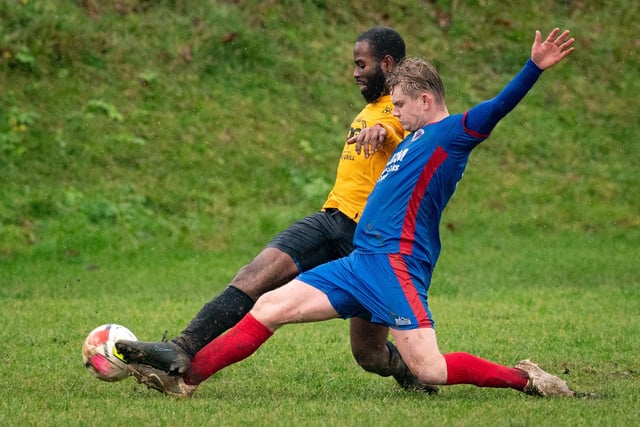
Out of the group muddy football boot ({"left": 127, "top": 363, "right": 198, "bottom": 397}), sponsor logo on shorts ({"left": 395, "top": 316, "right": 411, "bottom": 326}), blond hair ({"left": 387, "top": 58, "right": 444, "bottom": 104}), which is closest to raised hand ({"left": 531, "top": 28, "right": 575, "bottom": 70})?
blond hair ({"left": 387, "top": 58, "right": 444, "bottom": 104})

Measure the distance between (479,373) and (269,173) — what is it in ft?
35.9

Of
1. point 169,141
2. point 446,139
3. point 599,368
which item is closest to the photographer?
point 446,139

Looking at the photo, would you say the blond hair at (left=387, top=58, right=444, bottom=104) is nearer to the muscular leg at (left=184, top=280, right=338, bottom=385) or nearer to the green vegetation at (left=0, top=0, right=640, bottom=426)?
the muscular leg at (left=184, top=280, right=338, bottom=385)

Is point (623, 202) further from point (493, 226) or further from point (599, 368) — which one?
point (599, 368)

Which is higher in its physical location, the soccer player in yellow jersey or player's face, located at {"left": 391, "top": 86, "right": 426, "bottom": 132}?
player's face, located at {"left": 391, "top": 86, "right": 426, "bottom": 132}

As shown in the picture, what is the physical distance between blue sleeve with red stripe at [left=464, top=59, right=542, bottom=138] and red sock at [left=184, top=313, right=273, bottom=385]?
168 cm

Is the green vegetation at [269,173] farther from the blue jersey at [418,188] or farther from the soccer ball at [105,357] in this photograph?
the blue jersey at [418,188]

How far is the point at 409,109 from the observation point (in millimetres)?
6176

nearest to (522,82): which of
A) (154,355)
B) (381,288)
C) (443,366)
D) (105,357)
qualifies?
(381,288)

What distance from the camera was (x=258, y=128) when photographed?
17.7 metres

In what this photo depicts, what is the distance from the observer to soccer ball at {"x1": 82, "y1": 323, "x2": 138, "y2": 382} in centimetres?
637

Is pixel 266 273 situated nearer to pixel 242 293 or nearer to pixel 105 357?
pixel 242 293

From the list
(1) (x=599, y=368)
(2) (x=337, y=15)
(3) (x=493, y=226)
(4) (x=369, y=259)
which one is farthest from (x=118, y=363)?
(2) (x=337, y=15)

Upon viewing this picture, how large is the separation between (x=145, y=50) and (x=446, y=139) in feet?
44.0
